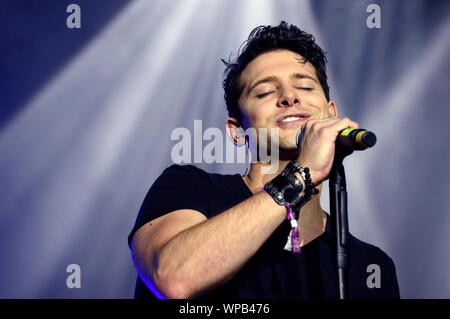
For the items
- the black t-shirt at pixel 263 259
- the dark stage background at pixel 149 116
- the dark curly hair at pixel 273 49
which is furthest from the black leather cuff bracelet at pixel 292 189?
the dark stage background at pixel 149 116

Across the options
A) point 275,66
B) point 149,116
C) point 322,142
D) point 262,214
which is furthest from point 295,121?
point 149,116

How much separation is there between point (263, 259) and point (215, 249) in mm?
395

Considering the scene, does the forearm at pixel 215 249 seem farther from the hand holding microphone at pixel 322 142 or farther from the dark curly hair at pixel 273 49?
the dark curly hair at pixel 273 49

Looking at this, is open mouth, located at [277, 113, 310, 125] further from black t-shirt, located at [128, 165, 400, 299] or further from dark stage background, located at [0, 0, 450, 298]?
dark stage background, located at [0, 0, 450, 298]

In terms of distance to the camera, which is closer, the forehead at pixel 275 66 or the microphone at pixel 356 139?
the microphone at pixel 356 139

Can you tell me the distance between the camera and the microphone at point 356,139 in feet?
3.40

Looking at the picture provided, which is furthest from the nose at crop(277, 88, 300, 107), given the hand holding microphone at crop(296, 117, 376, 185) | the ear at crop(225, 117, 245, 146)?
the hand holding microphone at crop(296, 117, 376, 185)

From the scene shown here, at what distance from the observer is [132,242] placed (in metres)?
1.38

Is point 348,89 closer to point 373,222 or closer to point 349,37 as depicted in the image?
point 349,37

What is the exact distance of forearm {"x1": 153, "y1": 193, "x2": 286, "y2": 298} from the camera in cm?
112

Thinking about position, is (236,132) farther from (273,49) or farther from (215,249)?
(215,249)

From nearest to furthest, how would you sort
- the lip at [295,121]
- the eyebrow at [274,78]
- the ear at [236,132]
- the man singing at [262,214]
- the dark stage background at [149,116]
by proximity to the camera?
the man singing at [262,214], the lip at [295,121], the eyebrow at [274,78], the ear at [236,132], the dark stage background at [149,116]

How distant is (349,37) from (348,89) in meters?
0.37
